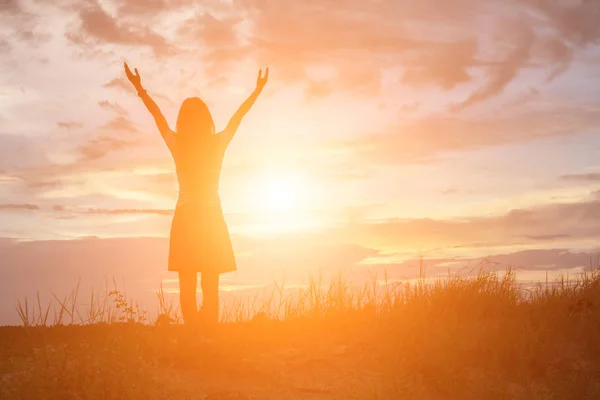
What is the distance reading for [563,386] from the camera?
838cm

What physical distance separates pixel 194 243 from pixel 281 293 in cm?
246

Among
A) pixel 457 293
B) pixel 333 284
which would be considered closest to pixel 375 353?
pixel 333 284

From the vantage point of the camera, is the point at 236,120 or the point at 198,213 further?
the point at 236,120

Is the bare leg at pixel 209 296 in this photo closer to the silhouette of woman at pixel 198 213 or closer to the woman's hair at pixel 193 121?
the silhouette of woman at pixel 198 213

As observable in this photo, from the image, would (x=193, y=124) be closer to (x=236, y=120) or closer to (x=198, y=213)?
(x=236, y=120)

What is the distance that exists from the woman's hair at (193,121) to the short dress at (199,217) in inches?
5.9

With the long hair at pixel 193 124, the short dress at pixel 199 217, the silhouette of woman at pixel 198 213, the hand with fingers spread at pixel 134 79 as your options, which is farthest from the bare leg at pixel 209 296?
the hand with fingers spread at pixel 134 79

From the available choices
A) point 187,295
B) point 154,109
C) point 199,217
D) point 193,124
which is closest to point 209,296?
point 187,295

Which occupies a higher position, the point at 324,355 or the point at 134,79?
the point at 134,79

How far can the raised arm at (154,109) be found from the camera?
32.8 ft

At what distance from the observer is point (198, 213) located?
9.74 m

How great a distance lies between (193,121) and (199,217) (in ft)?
4.63

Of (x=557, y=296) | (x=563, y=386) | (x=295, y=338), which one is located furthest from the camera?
(x=557, y=296)

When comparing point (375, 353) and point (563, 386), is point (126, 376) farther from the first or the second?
point (563, 386)
